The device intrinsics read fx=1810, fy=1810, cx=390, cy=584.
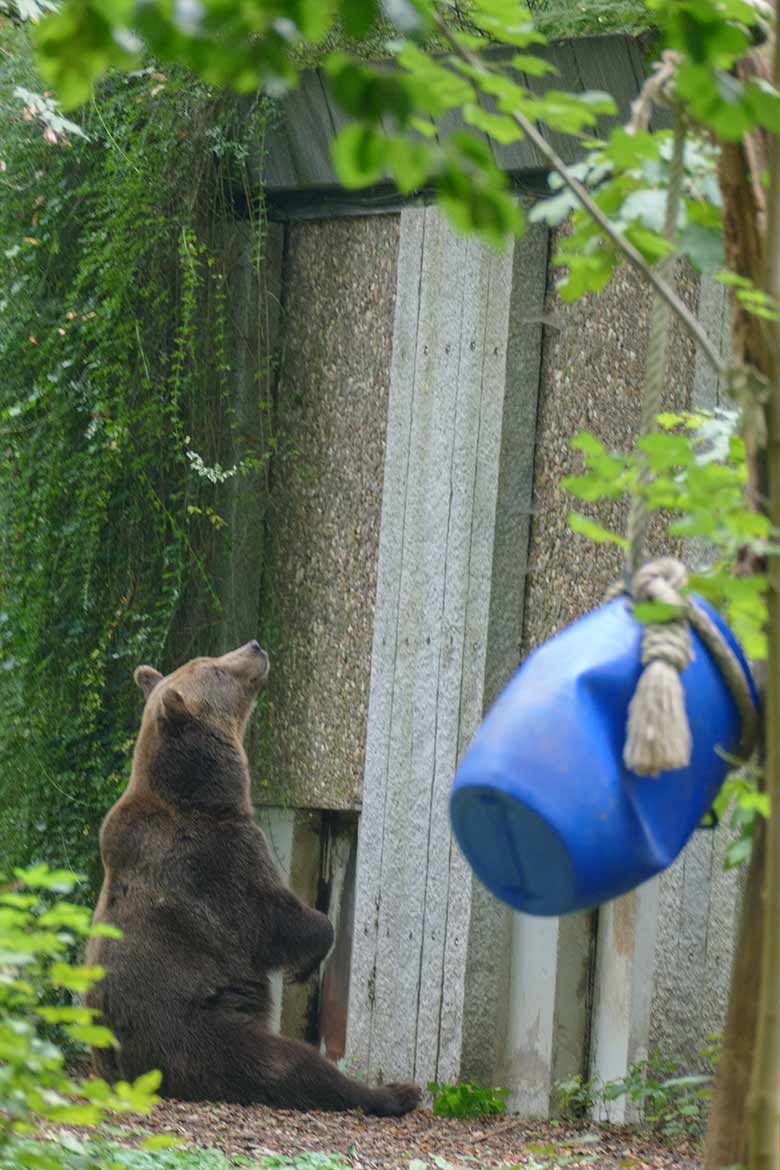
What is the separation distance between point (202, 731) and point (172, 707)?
146 millimetres

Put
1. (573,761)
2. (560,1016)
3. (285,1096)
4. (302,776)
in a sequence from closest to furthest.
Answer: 1. (573,761)
2. (285,1096)
3. (560,1016)
4. (302,776)

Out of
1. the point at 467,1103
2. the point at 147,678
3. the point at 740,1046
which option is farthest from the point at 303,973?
the point at 740,1046

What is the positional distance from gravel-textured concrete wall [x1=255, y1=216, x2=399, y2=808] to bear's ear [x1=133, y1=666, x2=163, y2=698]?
63 cm

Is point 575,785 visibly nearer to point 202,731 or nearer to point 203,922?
point 203,922

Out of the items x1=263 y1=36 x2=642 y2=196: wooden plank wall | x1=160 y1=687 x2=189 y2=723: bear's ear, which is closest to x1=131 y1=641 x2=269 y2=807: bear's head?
x1=160 y1=687 x2=189 y2=723: bear's ear

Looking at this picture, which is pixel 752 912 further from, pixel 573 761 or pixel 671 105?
pixel 671 105

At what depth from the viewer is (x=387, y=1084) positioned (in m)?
6.14

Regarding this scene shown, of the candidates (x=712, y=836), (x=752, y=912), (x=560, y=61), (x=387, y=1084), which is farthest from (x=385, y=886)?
(x=752, y=912)

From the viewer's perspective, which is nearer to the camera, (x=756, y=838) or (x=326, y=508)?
(x=756, y=838)

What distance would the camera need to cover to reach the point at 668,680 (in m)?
2.45

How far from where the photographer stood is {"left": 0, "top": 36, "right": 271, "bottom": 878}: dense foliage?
720cm

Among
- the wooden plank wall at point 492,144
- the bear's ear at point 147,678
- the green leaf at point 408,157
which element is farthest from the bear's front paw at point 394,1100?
the green leaf at point 408,157

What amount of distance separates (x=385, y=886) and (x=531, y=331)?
80.4 inches

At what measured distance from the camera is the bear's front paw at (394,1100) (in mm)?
5770
